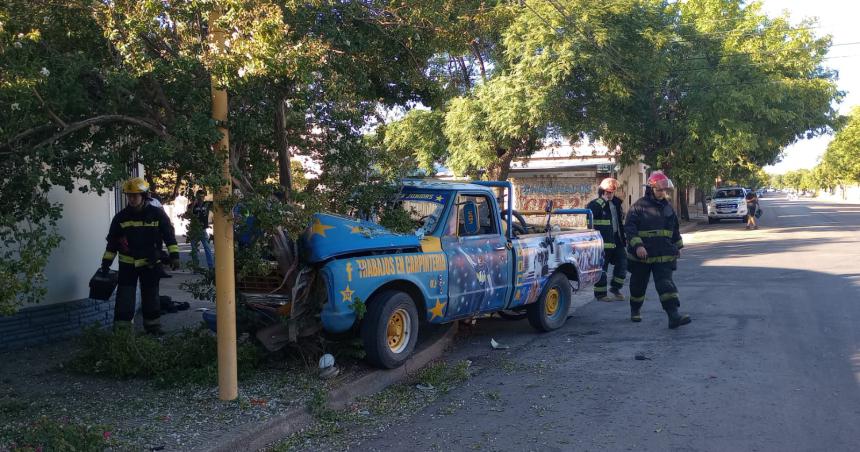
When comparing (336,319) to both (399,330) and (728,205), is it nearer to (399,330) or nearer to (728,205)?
(399,330)

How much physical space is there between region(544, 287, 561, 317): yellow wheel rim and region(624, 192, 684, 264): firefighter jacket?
1064 millimetres

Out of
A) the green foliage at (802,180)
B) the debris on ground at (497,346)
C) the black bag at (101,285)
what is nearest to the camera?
the black bag at (101,285)

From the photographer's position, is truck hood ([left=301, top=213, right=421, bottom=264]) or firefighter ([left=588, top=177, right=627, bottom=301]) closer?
truck hood ([left=301, top=213, right=421, bottom=264])

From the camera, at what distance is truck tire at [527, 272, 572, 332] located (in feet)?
27.1

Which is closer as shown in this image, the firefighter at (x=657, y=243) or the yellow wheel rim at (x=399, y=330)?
the yellow wheel rim at (x=399, y=330)

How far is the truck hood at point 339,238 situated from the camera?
18.9 feet

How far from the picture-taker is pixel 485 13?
702 cm

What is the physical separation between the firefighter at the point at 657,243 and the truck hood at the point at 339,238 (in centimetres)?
372

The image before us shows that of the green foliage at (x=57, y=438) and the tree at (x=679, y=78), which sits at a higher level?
the tree at (x=679, y=78)

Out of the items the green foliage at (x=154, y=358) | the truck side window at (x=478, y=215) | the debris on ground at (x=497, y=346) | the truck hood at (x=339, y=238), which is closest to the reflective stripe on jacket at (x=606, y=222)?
the truck side window at (x=478, y=215)

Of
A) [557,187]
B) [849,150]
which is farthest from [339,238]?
[849,150]

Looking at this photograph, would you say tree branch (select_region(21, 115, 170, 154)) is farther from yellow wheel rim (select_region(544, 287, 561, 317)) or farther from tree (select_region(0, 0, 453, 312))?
yellow wheel rim (select_region(544, 287, 561, 317))

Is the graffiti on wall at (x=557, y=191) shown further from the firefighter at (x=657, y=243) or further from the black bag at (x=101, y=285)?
the black bag at (x=101, y=285)

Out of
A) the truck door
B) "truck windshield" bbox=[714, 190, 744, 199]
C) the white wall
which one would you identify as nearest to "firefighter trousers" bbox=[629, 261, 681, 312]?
the truck door
